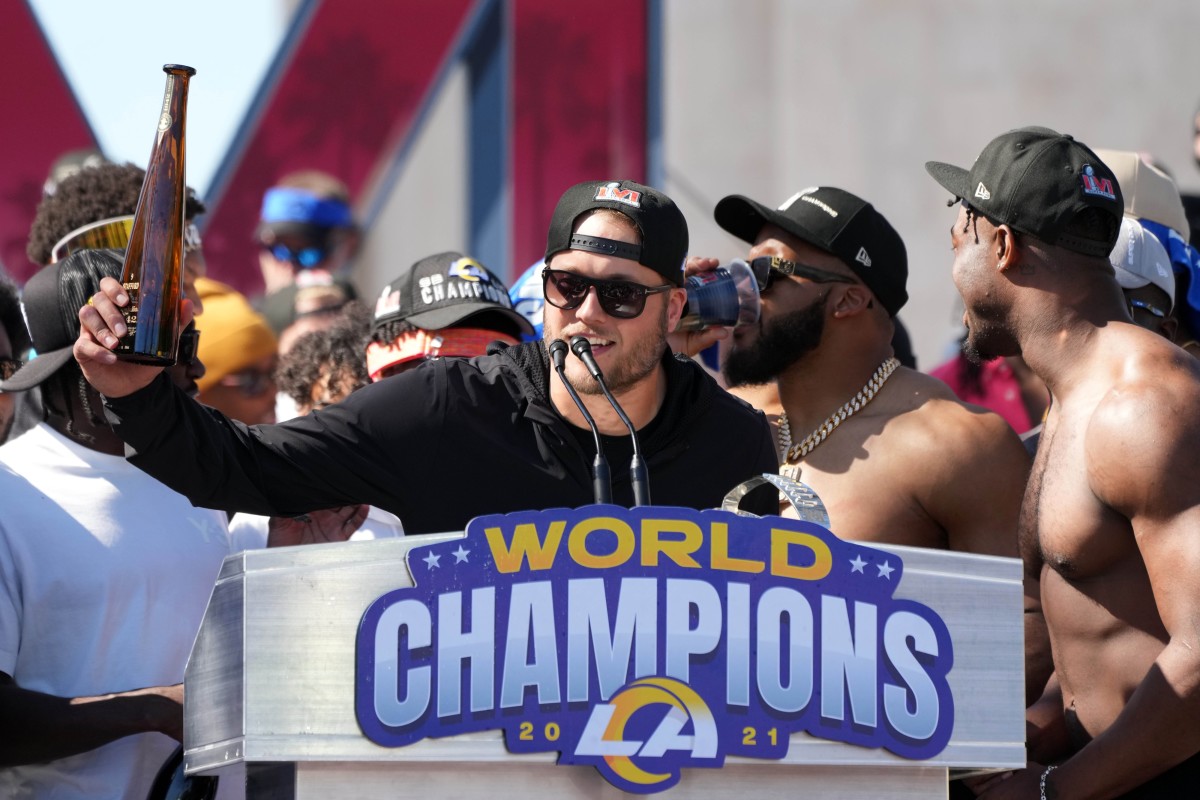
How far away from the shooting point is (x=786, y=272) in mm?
4645

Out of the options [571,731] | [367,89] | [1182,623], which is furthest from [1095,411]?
[367,89]

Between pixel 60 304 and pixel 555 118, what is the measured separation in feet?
16.8

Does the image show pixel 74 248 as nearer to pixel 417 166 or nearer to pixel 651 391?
pixel 651 391

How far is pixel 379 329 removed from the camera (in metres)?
4.65

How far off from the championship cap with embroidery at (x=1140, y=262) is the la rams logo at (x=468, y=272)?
1732mm

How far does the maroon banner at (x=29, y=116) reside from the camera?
24.5 feet

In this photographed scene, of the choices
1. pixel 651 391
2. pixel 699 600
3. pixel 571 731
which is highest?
pixel 651 391

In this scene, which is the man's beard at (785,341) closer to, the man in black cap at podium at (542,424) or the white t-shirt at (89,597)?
the man in black cap at podium at (542,424)

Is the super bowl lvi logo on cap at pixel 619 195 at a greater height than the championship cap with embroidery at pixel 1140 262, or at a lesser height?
lesser

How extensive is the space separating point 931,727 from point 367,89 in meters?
6.35

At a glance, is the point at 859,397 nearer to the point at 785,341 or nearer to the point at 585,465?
the point at 785,341

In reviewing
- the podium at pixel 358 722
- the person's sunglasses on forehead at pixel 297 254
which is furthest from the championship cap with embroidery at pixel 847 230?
the person's sunglasses on forehead at pixel 297 254

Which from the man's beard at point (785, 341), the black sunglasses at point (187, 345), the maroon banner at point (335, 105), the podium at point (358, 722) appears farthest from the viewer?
the maroon banner at point (335, 105)

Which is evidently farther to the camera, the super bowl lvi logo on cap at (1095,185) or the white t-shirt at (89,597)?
the super bowl lvi logo on cap at (1095,185)
